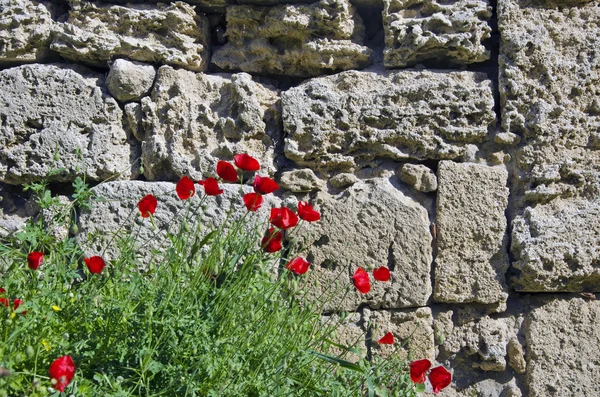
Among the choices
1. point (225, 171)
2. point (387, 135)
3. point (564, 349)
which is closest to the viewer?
point (225, 171)

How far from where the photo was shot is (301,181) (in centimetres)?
300

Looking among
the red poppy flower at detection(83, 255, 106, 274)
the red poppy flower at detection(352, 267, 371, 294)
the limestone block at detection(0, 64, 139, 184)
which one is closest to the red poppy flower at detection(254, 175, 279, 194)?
the red poppy flower at detection(352, 267, 371, 294)

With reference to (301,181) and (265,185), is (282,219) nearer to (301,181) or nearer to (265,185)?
(265,185)

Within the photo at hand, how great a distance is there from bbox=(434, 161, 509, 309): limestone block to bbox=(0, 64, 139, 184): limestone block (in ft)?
4.21

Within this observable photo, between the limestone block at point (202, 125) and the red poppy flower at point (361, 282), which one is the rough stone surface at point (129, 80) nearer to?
the limestone block at point (202, 125)

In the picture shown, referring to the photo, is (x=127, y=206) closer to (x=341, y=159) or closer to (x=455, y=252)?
(x=341, y=159)

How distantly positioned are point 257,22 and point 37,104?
98 cm

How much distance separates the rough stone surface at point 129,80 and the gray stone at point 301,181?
2.31ft

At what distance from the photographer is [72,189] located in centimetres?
308

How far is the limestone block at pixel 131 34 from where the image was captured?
10.3 ft

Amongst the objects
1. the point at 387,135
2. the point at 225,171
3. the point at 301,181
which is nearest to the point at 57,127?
the point at 301,181

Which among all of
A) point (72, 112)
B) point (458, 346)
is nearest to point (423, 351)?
point (458, 346)

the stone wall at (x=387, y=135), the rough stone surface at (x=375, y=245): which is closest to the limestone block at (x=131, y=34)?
the stone wall at (x=387, y=135)

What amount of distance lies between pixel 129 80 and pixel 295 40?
72cm
